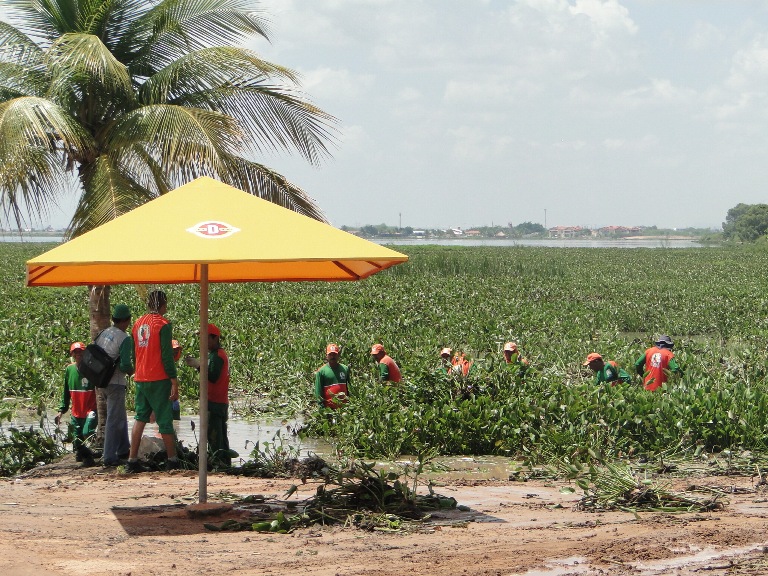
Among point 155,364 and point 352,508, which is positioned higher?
point 155,364

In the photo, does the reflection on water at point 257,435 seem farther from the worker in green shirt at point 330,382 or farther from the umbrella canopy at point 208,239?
the umbrella canopy at point 208,239

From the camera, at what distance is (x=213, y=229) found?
278 inches

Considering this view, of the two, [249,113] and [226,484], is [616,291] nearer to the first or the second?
[249,113]

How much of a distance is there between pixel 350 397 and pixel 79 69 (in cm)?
460

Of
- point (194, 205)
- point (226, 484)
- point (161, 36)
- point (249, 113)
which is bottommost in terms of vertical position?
point (226, 484)

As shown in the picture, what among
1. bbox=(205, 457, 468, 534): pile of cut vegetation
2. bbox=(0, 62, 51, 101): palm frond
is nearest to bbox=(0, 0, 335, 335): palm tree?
bbox=(0, 62, 51, 101): palm frond

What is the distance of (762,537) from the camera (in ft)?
21.5

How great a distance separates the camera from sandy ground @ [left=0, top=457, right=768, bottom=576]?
580 centimetres

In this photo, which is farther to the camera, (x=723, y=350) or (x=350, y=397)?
(x=723, y=350)

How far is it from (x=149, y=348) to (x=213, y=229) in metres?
2.39

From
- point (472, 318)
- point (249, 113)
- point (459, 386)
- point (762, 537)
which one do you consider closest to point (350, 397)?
point (459, 386)

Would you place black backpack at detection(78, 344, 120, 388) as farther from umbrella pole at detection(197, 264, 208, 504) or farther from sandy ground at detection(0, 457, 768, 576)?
umbrella pole at detection(197, 264, 208, 504)

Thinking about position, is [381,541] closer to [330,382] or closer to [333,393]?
[333,393]

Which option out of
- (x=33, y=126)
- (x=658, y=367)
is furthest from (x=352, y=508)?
(x=658, y=367)
